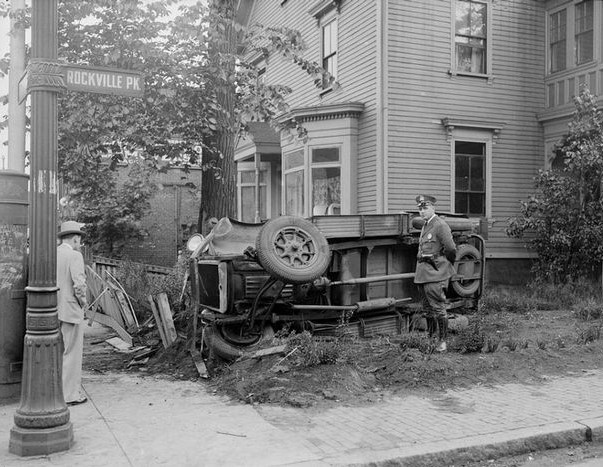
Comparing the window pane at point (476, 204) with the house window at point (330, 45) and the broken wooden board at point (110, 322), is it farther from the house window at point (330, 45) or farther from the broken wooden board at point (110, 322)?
the broken wooden board at point (110, 322)

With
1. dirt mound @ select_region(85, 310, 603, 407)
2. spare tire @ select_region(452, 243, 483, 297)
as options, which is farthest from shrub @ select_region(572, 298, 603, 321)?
spare tire @ select_region(452, 243, 483, 297)

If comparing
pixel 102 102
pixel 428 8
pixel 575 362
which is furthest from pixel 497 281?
pixel 102 102

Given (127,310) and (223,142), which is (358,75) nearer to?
(223,142)

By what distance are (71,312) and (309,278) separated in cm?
257

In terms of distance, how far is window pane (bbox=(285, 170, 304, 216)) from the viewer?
55.7 ft

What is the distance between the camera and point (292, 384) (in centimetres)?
659

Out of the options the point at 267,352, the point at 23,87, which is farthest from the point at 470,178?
the point at 23,87

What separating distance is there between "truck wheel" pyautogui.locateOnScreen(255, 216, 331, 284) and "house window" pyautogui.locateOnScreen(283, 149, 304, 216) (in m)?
8.93

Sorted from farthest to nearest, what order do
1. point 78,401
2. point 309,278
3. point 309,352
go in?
point 309,278 < point 309,352 < point 78,401

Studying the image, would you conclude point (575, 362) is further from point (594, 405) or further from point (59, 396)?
point (59, 396)

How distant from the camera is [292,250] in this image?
764 centimetres

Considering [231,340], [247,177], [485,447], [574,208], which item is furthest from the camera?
[247,177]

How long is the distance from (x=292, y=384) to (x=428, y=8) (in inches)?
450

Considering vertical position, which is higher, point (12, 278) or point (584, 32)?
point (584, 32)
